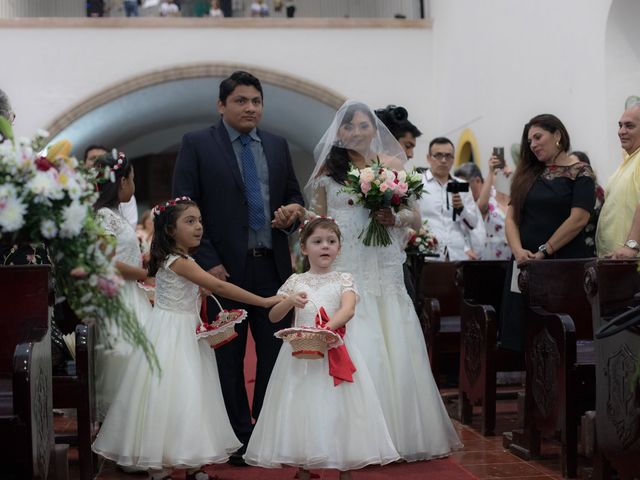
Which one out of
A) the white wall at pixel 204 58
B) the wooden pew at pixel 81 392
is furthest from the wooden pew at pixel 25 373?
the white wall at pixel 204 58

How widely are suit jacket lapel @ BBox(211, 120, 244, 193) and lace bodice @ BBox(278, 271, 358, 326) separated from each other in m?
0.71

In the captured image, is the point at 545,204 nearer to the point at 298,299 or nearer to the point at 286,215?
the point at 286,215

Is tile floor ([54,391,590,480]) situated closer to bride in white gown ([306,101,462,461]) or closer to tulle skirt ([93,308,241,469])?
bride in white gown ([306,101,462,461])

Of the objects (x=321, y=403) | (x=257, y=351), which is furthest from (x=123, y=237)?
(x=321, y=403)

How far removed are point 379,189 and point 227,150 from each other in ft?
2.62

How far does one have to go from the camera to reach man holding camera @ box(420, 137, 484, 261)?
8055 mm

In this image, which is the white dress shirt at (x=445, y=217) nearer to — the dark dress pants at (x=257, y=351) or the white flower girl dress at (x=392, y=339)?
the white flower girl dress at (x=392, y=339)

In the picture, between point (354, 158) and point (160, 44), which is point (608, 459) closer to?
point (354, 158)

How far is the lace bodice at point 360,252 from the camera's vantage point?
216 inches

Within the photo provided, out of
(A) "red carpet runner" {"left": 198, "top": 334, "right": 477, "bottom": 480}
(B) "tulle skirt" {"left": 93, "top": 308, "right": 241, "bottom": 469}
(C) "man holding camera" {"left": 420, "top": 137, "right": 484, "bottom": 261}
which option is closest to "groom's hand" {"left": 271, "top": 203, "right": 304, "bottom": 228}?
(B) "tulle skirt" {"left": 93, "top": 308, "right": 241, "bottom": 469}

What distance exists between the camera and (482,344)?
612 cm

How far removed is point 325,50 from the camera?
16156 mm

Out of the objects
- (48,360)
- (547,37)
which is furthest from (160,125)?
(48,360)

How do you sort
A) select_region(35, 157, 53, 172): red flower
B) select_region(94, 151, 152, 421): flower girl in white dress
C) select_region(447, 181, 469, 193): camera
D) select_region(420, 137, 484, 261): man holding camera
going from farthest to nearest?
select_region(420, 137, 484, 261): man holding camera → select_region(447, 181, 469, 193): camera → select_region(94, 151, 152, 421): flower girl in white dress → select_region(35, 157, 53, 172): red flower
